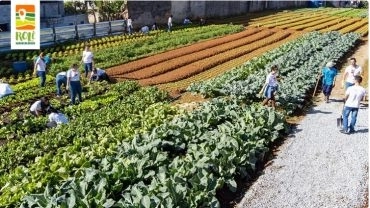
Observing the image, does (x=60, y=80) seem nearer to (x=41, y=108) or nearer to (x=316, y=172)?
(x=41, y=108)

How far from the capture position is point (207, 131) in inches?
559

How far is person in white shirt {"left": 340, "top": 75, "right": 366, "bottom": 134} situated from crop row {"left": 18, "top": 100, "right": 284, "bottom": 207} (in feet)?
6.52

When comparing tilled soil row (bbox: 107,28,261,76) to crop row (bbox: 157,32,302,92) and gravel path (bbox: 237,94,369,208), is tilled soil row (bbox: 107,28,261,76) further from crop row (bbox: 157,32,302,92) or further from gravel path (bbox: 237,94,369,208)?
gravel path (bbox: 237,94,369,208)

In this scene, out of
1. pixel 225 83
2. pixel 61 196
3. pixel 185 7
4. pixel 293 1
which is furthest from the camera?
pixel 293 1

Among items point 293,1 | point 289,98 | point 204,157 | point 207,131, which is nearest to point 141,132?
point 207,131

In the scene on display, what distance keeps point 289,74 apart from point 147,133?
1018 centimetres

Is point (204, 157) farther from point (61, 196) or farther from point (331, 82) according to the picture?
point (331, 82)

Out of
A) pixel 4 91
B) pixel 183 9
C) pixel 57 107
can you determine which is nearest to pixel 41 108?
pixel 57 107

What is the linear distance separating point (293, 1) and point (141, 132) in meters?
75.9

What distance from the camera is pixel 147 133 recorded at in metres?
14.5

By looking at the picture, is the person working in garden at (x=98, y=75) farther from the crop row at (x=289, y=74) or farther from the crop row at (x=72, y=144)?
the crop row at (x=289, y=74)

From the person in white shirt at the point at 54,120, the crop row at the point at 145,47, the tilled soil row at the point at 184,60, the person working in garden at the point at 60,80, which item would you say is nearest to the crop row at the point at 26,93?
the person working in garden at the point at 60,80

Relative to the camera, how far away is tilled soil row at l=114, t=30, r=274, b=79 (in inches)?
1022

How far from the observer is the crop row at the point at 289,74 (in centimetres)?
1873
